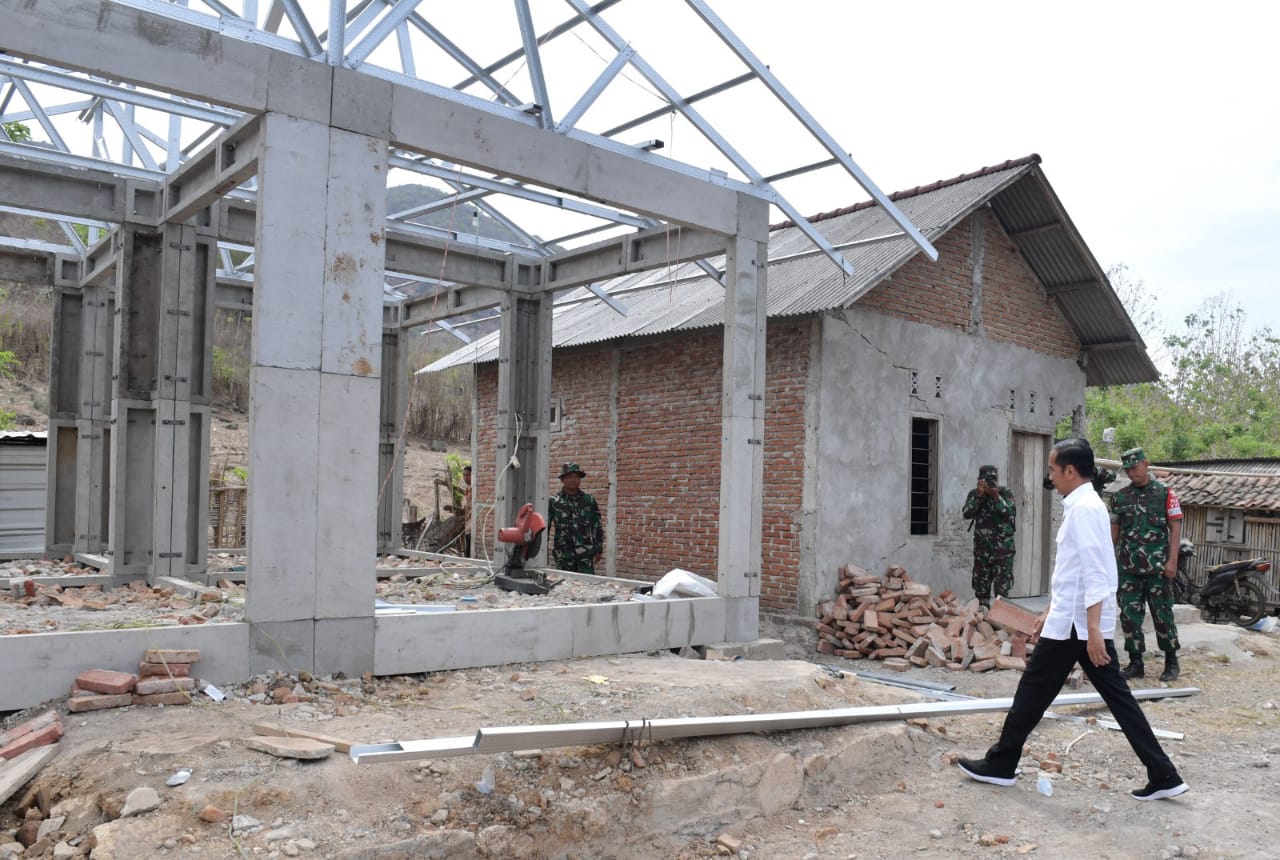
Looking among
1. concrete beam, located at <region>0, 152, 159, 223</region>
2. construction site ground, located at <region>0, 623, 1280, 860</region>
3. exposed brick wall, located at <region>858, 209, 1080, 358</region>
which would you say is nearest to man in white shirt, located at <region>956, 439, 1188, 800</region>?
construction site ground, located at <region>0, 623, 1280, 860</region>

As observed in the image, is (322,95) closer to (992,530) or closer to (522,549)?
(522,549)

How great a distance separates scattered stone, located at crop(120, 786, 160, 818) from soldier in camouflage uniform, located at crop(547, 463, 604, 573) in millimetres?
7932

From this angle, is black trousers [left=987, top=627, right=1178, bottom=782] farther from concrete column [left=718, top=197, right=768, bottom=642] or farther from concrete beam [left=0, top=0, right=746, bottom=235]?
concrete beam [left=0, top=0, right=746, bottom=235]

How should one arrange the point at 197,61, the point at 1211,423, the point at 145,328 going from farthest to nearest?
the point at 1211,423
the point at 145,328
the point at 197,61

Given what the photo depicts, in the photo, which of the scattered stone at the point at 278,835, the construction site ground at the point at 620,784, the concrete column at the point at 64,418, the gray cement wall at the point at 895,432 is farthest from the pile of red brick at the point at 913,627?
the concrete column at the point at 64,418

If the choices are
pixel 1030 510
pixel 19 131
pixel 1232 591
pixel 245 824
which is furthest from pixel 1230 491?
pixel 19 131

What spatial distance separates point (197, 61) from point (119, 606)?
4325 mm

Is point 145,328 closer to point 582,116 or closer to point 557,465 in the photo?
point 582,116

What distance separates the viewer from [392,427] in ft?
45.8

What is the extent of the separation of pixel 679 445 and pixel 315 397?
7.44 meters

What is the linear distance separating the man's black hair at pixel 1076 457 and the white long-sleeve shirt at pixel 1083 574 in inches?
7.8

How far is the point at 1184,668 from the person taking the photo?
33.8 feet

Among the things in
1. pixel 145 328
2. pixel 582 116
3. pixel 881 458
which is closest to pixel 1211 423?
pixel 881 458

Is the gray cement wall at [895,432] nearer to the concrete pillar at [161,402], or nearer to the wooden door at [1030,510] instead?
the wooden door at [1030,510]
